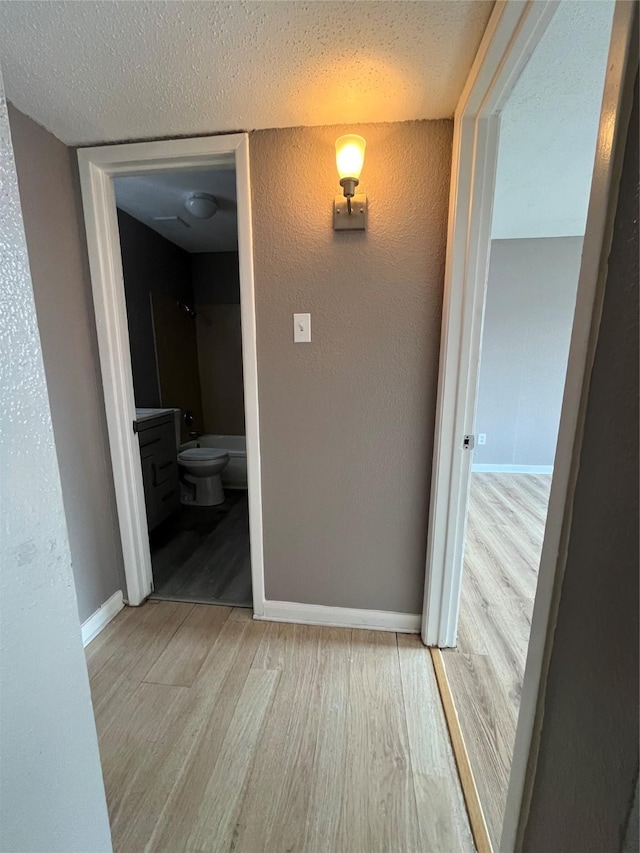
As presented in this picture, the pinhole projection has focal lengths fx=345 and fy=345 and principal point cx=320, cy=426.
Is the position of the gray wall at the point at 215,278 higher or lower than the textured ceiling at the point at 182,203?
lower

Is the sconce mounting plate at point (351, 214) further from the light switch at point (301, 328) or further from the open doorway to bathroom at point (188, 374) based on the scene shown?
the open doorway to bathroom at point (188, 374)

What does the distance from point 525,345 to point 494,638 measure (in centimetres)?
314

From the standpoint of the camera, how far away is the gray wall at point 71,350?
130cm

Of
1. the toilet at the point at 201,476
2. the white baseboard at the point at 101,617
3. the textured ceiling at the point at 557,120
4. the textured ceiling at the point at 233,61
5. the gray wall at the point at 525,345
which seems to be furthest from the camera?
the gray wall at the point at 525,345

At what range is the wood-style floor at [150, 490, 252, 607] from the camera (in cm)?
184

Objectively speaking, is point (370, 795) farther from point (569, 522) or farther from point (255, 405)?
point (255, 405)

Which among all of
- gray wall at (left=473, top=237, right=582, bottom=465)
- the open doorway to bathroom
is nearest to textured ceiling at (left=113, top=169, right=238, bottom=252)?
the open doorway to bathroom

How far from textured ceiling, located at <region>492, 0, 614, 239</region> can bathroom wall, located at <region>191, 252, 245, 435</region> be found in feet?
8.45

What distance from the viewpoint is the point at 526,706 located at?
66 cm

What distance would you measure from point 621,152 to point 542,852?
1102 mm

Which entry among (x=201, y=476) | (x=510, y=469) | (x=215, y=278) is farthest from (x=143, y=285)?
(x=510, y=469)

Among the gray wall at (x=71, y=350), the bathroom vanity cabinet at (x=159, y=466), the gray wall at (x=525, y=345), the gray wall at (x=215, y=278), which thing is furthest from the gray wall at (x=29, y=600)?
the gray wall at (x=525, y=345)

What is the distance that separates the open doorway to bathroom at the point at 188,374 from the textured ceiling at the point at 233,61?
11.9 inches

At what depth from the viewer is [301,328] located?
140 centimetres
